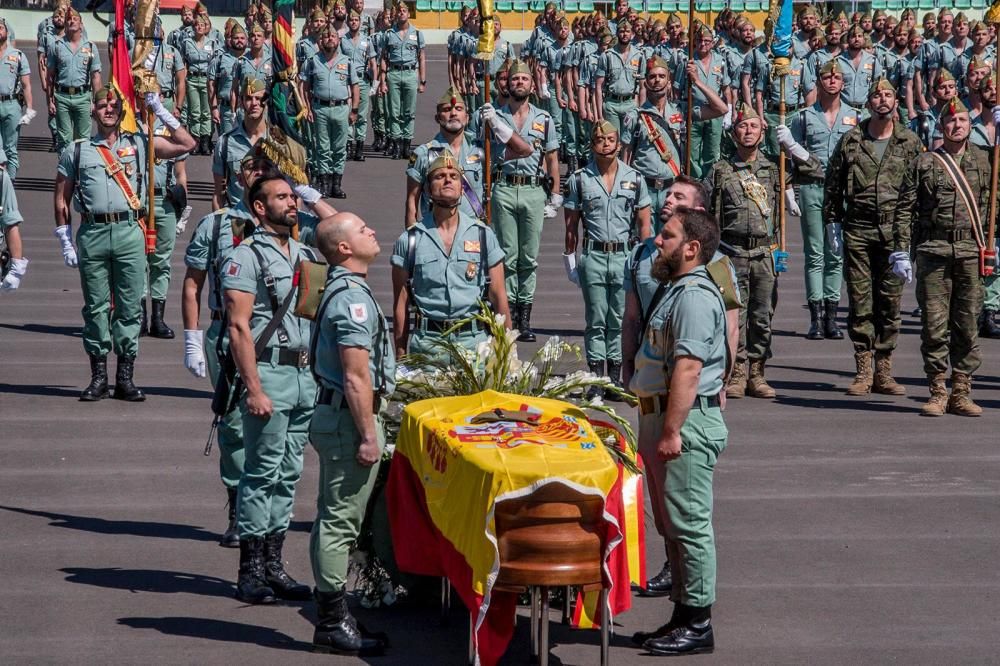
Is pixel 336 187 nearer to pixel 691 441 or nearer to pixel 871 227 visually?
pixel 871 227

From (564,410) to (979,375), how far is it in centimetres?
744

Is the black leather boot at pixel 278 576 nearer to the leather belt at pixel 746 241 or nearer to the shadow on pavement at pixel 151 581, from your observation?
the shadow on pavement at pixel 151 581

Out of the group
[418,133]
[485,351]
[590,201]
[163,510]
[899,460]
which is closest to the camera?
[485,351]

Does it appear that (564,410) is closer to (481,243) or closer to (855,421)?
(481,243)

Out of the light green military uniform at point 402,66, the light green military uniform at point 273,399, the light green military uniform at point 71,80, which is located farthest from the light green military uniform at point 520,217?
the light green military uniform at point 402,66

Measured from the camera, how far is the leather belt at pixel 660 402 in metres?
7.76

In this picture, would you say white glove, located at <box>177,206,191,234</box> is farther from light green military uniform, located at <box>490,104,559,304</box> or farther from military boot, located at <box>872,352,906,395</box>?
military boot, located at <box>872,352,906,395</box>

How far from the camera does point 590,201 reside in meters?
13.7

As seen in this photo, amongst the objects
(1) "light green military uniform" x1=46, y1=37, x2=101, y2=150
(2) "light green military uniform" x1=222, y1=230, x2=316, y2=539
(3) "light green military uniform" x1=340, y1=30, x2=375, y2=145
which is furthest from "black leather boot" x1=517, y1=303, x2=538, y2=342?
Result: (1) "light green military uniform" x1=46, y1=37, x2=101, y2=150

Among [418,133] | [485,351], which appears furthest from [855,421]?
[418,133]

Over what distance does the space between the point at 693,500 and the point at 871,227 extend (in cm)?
618

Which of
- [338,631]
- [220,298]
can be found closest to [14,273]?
[220,298]

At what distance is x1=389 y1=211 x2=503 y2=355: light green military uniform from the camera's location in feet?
33.5

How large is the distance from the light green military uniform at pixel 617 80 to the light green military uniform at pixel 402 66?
3032 millimetres
